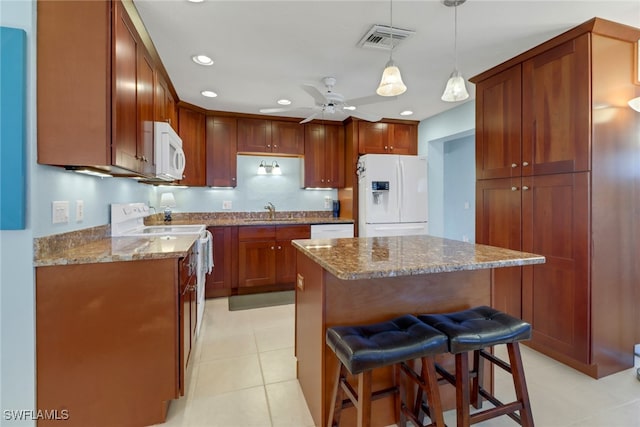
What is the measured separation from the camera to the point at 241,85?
3066 millimetres

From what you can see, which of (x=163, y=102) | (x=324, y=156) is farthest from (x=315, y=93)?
(x=324, y=156)

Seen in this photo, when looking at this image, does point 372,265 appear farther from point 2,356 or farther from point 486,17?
point 486,17

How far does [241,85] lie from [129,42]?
1.37 m

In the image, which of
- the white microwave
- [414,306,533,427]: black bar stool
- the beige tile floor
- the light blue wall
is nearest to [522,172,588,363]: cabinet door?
the beige tile floor

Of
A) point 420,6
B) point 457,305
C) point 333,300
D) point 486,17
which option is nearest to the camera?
point 333,300

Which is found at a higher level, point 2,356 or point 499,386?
point 2,356

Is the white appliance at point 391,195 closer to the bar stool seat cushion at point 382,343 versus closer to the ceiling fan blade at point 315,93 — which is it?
the ceiling fan blade at point 315,93

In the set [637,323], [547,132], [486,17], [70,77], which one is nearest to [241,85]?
[70,77]

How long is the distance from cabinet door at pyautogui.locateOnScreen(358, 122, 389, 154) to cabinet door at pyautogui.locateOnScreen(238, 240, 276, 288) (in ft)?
6.28

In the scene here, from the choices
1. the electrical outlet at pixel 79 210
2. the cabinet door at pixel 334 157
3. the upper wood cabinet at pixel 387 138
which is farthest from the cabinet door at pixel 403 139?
the electrical outlet at pixel 79 210

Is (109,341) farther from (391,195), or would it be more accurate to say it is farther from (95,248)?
(391,195)

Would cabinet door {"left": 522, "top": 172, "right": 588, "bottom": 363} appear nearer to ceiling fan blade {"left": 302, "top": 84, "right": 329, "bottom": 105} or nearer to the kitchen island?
the kitchen island

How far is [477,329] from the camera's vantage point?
1.32 meters

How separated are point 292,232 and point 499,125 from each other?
8.43 feet
